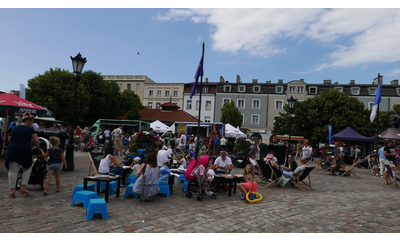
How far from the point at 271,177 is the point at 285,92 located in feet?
148

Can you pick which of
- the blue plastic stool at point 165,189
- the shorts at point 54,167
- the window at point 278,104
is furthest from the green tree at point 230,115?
the shorts at point 54,167

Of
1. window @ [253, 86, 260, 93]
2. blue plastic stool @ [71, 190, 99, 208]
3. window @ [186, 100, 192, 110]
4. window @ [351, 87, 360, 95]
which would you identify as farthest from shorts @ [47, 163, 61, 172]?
window @ [351, 87, 360, 95]

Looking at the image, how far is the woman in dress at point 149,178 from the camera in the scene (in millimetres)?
6285

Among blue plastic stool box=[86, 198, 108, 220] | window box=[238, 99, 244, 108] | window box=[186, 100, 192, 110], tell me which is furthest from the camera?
window box=[186, 100, 192, 110]

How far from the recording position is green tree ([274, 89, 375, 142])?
35.1m

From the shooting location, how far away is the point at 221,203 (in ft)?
21.6

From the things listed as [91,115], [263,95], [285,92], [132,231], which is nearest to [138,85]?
[91,115]

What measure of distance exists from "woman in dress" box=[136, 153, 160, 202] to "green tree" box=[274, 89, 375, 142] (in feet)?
105

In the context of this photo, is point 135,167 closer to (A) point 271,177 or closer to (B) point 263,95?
(A) point 271,177

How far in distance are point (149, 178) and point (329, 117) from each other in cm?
3351

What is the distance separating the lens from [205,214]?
18.2 feet

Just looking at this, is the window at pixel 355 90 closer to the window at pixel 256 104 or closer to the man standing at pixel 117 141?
the window at pixel 256 104

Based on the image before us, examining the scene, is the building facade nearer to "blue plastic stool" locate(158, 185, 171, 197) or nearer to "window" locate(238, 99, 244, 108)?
"window" locate(238, 99, 244, 108)

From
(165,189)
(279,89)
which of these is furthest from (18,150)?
(279,89)
